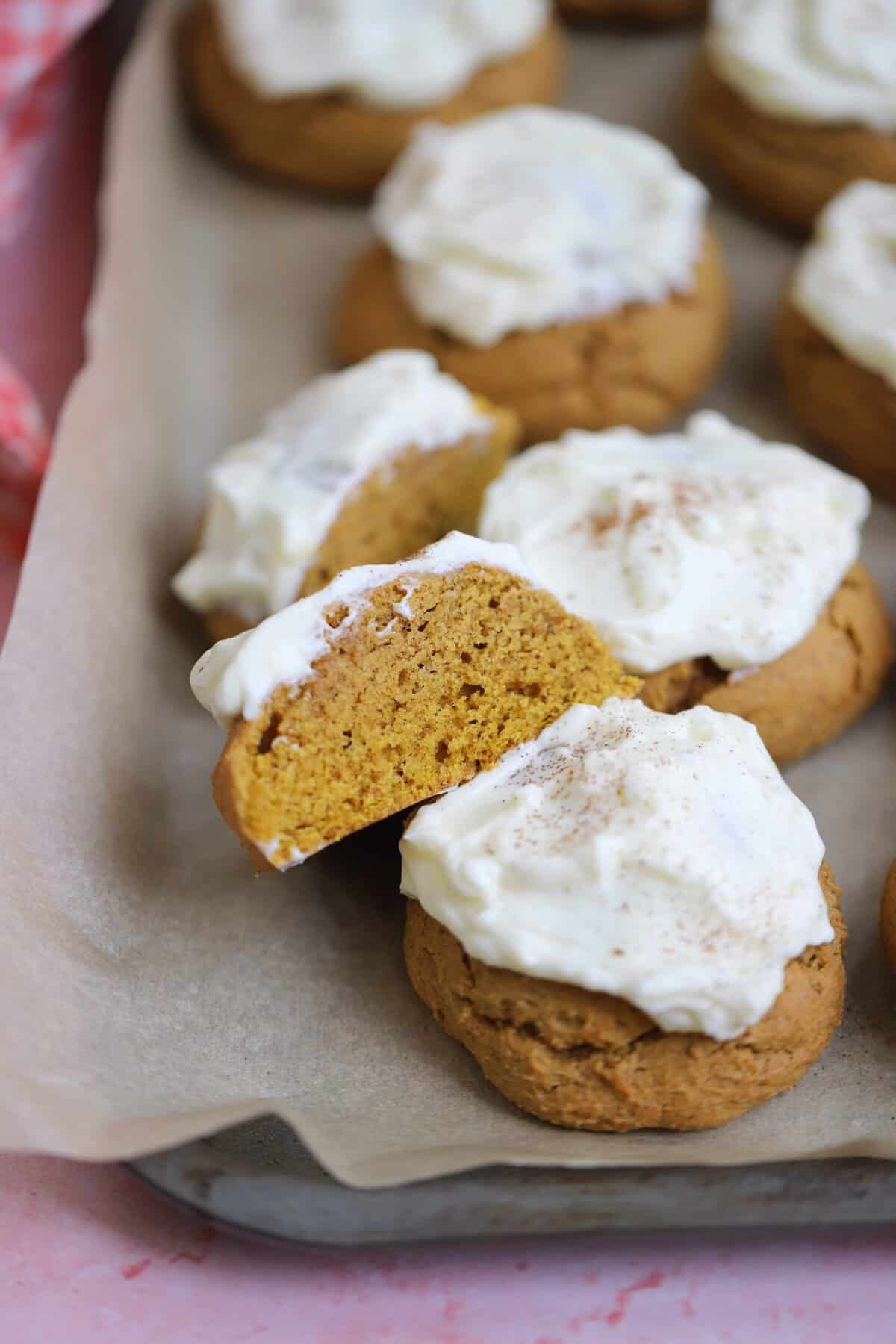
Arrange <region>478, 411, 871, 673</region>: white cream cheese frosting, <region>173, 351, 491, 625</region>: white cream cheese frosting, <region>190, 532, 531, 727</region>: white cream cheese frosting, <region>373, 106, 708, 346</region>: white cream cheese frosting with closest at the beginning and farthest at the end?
<region>190, 532, 531, 727</region>: white cream cheese frosting < <region>478, 411, 871, 673</region>: white cream cheese frosting < <region>173, 351, 491, 625</region>: white cream cheese frosting < <region>373, 106, 708, 346</region>: white cream cheese frosting

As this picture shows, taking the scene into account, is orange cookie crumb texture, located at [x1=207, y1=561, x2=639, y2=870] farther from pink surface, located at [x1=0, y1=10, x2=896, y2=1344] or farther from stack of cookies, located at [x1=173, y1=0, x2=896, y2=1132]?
pink surface, located at [x1=0, y1=10, x2=896, y2=1344]

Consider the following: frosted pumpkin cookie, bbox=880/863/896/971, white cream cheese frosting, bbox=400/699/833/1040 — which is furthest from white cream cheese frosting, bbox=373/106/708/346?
frosted pumpkin cookie, bbox=880/863/896/971

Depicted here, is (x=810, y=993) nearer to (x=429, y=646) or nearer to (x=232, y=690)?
(x=429, y=646)

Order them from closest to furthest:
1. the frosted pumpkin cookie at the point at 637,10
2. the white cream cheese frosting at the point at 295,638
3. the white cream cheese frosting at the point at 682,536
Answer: the white cream cheese frosting at the point at 295,638, the white cream cheese frosting at the point at 682,536, the frosted pumpkin cookie at the point at 637,10

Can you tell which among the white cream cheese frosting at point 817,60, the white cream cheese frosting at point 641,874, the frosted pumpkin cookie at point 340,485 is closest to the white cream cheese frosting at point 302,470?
the frosted pumpkin cookie at point 340,485

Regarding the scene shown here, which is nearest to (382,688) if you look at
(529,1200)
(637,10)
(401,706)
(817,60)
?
(401,706)

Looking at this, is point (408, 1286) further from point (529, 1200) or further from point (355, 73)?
point (355, 73)

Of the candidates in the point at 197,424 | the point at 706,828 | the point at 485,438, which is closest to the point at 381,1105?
the point at 706,828

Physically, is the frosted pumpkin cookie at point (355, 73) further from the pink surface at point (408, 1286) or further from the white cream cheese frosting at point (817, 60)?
the pink surface at point (408, 1286)
